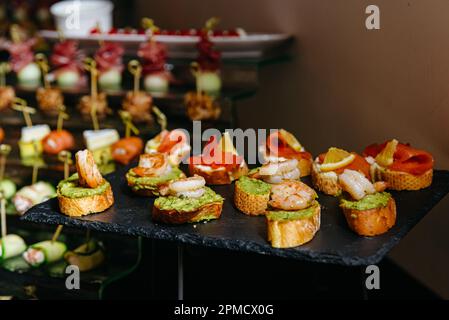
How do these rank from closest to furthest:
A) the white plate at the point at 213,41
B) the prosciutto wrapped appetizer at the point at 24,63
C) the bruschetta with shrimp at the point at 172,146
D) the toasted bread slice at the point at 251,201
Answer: the toasted bread slice at the point at 251,201
the bruschetta with shrimp at the point at 172,146
the white plate at the point at 213,41
the prosciutto wrapped appetizer at the point at 24,63

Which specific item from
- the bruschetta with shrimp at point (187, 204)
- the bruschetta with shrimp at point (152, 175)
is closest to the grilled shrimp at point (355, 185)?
the bruschetta with shrimp at point (187, 204)

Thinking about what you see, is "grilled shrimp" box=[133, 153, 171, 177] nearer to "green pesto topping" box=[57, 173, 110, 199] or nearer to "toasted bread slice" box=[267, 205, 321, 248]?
"green pesto topping" box=[57, 173, 110, 199]

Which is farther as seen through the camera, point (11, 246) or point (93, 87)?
point (93, 87)

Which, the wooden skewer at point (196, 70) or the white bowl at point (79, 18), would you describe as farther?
the white bowl at point (79, 18)

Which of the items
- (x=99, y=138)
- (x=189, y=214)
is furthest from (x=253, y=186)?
(x=99, y=138)

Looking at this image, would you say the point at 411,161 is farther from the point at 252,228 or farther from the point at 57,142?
the point at 57,142

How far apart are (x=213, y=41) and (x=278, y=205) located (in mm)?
2313

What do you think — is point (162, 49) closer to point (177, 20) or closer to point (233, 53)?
point (233, 53)

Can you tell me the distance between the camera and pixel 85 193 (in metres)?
3.01

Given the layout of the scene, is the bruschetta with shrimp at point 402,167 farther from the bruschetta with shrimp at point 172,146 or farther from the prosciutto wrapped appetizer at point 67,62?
the prosciutto wrapped appetizer at point 67,62

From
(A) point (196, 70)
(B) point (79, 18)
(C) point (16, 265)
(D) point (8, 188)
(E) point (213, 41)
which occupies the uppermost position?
(B) point (79, 18)

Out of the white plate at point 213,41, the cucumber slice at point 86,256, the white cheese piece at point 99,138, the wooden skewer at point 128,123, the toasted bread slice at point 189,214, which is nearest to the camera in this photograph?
the toasted bread slice at point 189,214

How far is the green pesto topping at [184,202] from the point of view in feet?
9.34

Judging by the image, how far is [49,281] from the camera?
385cm
